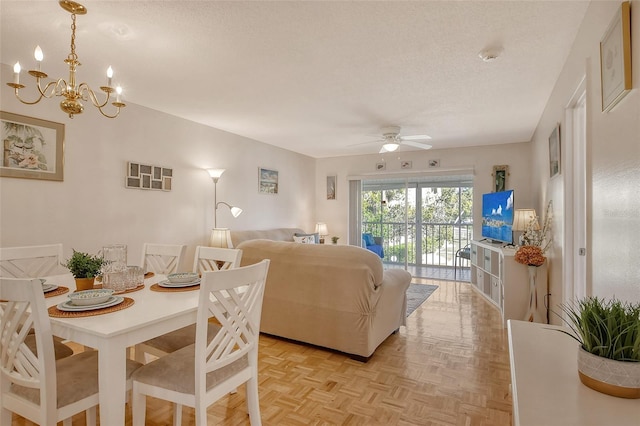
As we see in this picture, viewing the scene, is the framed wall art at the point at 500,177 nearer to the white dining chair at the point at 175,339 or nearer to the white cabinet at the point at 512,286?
the white cabinet at the point at 512,286

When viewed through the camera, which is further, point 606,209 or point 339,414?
point 339,414

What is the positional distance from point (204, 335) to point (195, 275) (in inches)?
27.1

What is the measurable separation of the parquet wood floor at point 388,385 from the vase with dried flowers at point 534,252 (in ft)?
1.54

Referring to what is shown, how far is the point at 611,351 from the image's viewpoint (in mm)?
824

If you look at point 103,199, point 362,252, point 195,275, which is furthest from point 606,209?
point 103,199

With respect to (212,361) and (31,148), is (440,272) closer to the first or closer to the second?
(212,361)

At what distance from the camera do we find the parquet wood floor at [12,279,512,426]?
194 cm

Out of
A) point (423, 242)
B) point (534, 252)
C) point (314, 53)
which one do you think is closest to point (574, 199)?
point (534, 252)

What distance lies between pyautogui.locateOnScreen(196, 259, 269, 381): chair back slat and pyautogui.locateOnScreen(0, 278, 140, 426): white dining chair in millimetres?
507

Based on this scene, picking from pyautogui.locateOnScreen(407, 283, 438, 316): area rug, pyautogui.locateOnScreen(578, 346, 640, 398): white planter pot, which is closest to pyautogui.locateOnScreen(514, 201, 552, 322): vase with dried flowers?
pyautogui.locateOnScreen(407, 283, 438, 316): area rug

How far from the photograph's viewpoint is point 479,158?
5.71m

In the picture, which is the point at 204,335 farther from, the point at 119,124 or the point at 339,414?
the point at 119,124

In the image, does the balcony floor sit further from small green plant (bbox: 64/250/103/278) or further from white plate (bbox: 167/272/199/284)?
small green plant (bbox: 64/250/103/278)

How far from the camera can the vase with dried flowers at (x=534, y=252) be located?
328cm
